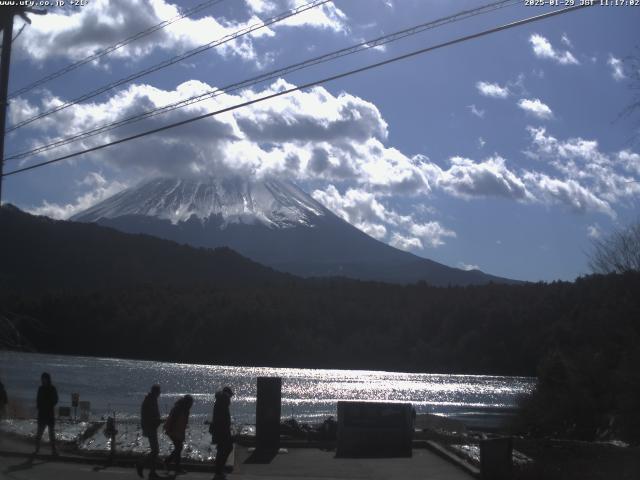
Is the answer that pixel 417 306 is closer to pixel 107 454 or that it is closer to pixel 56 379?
pixel 56 379

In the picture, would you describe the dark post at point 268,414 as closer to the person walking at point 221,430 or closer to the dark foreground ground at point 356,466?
the dark foreground ground at point 356,466

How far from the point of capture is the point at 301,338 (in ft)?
411

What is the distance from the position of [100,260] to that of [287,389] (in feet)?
267

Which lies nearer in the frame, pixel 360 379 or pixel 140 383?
pixel 140 383

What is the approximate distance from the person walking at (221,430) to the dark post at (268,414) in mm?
2971

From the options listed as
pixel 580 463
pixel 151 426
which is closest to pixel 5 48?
pixel 151 426

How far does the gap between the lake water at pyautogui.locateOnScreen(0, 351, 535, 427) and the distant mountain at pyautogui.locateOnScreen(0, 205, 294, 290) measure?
2665 centimetres

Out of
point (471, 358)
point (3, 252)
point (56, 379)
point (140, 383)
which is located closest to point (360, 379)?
point (471, 358)

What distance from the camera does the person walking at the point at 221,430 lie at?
1381 cm

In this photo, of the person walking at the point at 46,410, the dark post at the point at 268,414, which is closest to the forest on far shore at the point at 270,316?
the dark post at the point at 268,414

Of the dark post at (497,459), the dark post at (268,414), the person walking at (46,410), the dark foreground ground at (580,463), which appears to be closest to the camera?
the dark foreground ground at (580,463)

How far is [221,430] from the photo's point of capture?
13.8 meters

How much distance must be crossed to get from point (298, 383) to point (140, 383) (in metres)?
20.0

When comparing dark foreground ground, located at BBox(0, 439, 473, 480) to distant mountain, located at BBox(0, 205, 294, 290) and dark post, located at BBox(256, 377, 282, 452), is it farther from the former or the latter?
distant mountain, located at BBox(0, 205, 294, 290)
